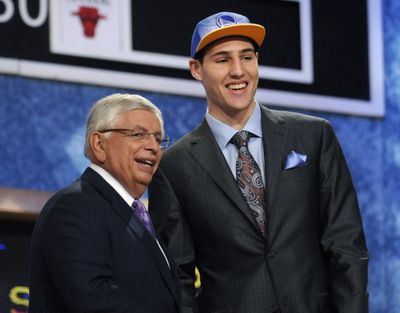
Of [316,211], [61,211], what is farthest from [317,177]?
[61,211]

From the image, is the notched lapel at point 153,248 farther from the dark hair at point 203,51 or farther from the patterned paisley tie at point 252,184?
the dark hair at point 203,51

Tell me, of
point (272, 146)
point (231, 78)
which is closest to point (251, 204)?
point (272, 146)

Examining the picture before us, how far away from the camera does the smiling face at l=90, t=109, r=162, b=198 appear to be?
2.24 m

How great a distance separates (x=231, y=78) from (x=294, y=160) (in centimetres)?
24

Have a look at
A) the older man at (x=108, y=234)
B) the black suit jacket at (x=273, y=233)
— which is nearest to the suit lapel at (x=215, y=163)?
the black suit jacket at (x=273, y=233)

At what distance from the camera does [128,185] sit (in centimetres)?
225

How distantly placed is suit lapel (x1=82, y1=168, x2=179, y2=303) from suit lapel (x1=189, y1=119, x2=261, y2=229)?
0.31 meters

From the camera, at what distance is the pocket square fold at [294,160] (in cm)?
250

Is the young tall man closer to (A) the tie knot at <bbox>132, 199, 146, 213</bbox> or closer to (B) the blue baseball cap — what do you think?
(B) the blue baseball cap

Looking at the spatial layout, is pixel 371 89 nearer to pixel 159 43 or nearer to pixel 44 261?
pixel 159 43

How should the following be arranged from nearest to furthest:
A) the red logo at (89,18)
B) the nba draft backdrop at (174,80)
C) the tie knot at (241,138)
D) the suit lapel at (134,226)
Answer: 1. the suit lapel at (134,226)
2. the tie knot at (241,138)
3. the nba draft backdrop at (174,80)
4. the red logo at (89,18)

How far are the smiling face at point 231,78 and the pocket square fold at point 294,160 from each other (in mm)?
146

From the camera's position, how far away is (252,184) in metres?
2.49

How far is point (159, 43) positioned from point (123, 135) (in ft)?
5.44
